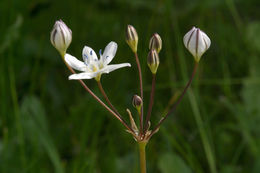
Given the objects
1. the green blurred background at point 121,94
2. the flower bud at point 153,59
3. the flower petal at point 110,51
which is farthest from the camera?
the green blurred background at point 121,94

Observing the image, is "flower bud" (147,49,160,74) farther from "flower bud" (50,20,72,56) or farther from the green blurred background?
the green blurred background

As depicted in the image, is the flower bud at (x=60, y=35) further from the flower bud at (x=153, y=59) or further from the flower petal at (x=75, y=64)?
the flower bud at (x=153, y=59)

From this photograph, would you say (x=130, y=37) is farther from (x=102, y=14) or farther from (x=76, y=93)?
(x=102, y=14)

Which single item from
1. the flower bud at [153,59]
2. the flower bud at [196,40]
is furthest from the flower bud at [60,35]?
the flower bud at [196,40]

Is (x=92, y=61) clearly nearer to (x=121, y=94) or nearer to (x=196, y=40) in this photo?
(x=196, y=40)

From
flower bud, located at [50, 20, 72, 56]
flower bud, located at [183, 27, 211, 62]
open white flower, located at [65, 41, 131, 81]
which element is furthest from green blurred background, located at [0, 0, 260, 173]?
flower bud, located at [183, 27, 211, 62]

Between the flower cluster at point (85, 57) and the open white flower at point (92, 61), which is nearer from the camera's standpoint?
the flower cluster at point (85, 57)

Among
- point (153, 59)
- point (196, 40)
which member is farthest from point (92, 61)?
point (196, 40)
